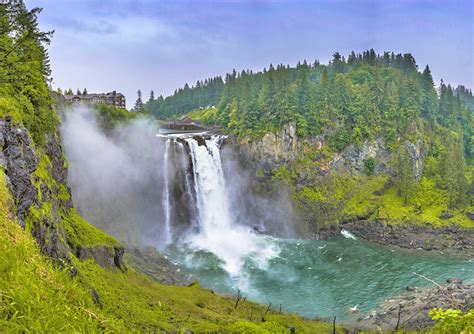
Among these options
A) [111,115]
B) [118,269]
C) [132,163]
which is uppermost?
[111,115]

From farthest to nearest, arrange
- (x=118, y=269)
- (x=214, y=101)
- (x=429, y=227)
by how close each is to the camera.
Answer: (x=214, y=101) < (x=429, y=227) < (x=118, y=269)

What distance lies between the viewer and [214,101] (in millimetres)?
125062

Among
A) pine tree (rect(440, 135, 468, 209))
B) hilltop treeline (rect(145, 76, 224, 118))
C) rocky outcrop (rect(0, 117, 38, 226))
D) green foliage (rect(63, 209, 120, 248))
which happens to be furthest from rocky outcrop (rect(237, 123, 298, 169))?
hilltop treeline (rect(145, 76, 224, 118))

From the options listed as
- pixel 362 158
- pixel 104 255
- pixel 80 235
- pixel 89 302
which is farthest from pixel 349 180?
pixel 89 302

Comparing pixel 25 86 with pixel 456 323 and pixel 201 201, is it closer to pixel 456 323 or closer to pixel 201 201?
pixel 456 323

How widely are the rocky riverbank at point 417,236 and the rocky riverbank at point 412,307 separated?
11.2m

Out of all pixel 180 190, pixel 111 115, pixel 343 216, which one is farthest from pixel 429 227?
pixel 111 115

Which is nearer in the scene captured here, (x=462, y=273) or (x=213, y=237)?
(x=462, y=273)

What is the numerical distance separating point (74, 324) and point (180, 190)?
4004cm

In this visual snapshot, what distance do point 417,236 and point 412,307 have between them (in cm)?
1963

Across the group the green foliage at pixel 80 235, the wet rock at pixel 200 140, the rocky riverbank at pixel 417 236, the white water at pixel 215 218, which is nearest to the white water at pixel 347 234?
the rocky riverbank at pixel 417 236

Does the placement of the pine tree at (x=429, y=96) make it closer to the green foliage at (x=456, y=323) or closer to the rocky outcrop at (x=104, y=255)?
the rocky outcrop at (x=104, y=255)

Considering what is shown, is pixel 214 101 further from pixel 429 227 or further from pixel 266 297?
pixel 266 297

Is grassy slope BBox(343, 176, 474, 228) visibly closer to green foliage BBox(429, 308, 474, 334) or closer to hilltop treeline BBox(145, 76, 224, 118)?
green foliage BBox(429, 308, 474, 334)
